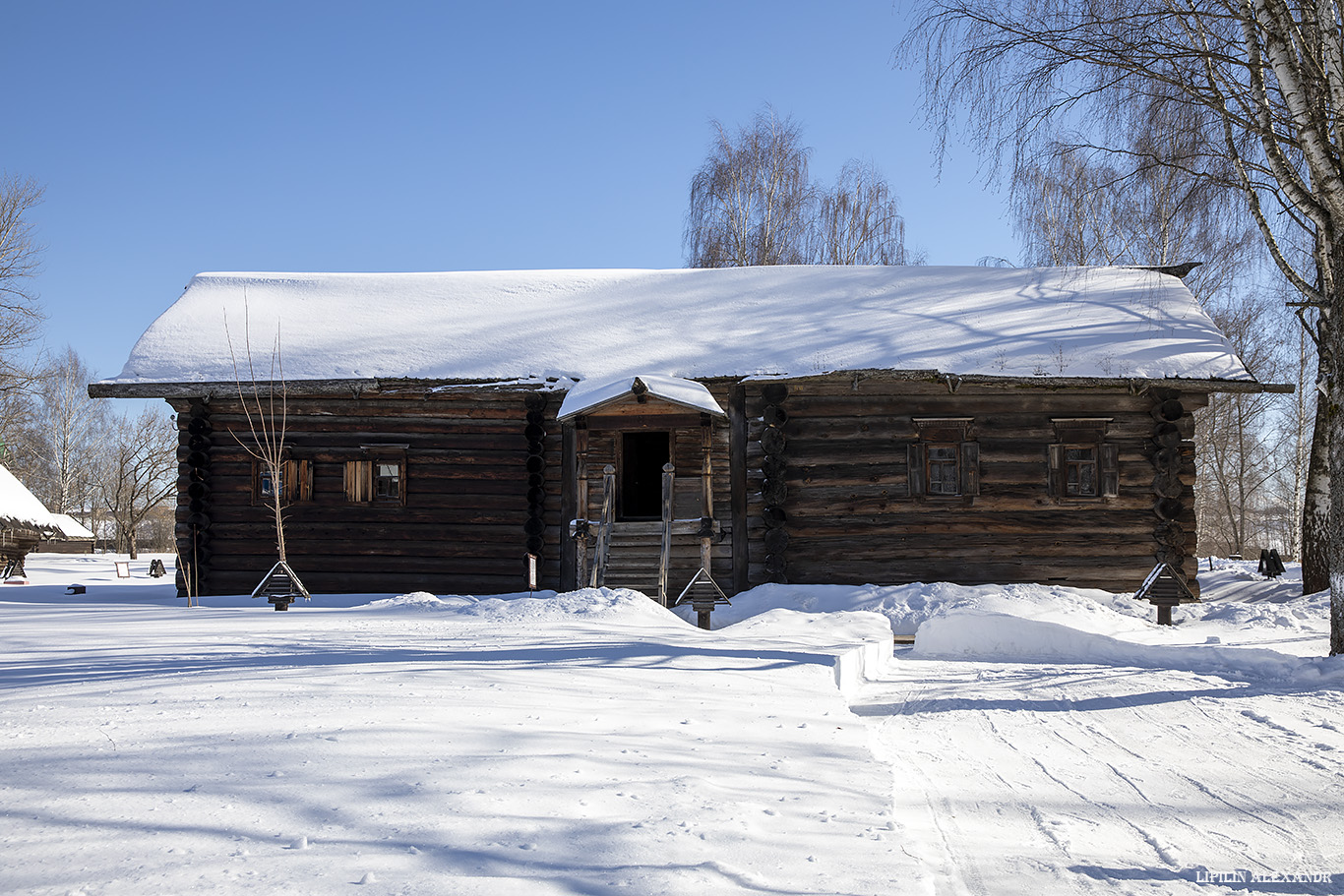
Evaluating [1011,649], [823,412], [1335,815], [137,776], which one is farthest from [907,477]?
[137,776]

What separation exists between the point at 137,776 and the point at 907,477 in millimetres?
12074

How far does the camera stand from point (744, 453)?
13.6 metres

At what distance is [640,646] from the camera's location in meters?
6.82

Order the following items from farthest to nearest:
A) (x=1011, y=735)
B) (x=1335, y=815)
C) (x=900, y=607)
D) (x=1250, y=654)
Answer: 1. (x=900, y=607)
2. (x=1250, y=654)
3. (x=1011, y=735)
4. (x=1335, y=815)

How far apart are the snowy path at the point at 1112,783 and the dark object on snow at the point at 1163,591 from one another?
463 cm

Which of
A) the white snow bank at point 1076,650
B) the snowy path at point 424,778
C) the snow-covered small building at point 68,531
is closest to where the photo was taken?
the snowy path at point 424,778

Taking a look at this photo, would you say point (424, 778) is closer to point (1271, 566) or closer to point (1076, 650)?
point (1076, 650)

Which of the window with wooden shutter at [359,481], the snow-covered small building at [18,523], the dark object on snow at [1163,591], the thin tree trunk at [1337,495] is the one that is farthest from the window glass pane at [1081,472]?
the snow-covered small building at [18,523]

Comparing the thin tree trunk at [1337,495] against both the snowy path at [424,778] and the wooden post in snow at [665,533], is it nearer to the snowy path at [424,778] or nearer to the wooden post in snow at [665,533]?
the snowy path at [424,778]

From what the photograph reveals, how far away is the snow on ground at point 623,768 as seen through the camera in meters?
2.52

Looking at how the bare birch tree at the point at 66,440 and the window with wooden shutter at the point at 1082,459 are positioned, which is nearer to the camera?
the window with wooden shutter at the point at 1082,459

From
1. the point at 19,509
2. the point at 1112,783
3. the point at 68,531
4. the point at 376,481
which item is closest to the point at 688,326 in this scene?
the point at 376,481

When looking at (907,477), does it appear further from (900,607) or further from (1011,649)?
(1011,649)

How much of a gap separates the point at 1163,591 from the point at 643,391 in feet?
24.7
